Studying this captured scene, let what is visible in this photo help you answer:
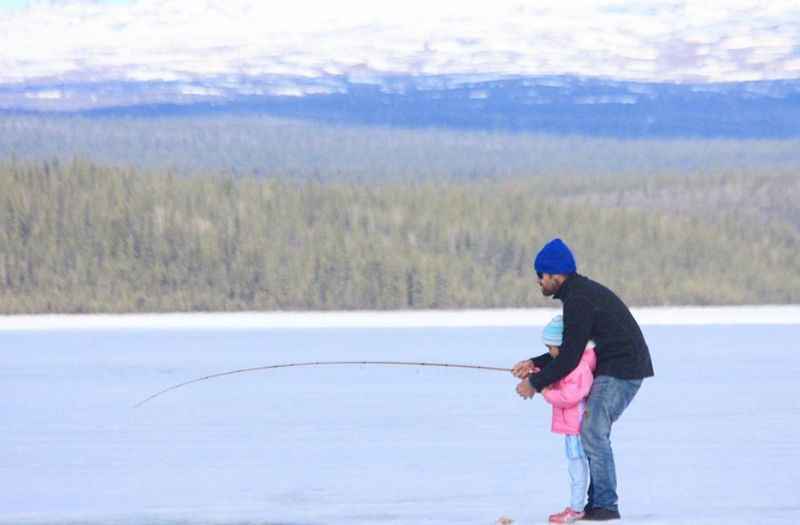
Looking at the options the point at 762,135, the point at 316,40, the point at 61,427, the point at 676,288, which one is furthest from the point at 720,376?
the point at 316,40

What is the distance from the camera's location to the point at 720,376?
11047mm

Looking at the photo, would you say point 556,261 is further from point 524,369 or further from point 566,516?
point 566,516

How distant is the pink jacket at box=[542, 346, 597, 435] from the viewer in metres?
6.55

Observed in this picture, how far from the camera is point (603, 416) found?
21.6 ft

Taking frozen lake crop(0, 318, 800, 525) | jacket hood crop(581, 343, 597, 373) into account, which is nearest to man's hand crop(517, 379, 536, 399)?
jacket hood crop(581, 343, 597, 373)

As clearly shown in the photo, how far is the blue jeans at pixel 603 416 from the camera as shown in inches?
259

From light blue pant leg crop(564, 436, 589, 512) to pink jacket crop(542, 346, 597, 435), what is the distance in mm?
76

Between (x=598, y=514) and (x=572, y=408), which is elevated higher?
(x=572, y=408)

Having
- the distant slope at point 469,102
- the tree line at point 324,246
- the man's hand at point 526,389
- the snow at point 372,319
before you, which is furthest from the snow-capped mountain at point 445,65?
the man's hand at point 526,389

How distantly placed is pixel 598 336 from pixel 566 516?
73cm

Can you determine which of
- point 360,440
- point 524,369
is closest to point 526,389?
point 524,369

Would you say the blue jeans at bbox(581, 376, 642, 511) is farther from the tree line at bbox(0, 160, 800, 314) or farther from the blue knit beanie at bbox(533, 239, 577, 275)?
the tree line at bbox(0, 160, 800, 314)

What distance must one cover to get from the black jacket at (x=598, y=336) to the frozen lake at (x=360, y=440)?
654 millimetres

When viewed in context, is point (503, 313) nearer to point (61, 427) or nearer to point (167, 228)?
point (167, 228)
